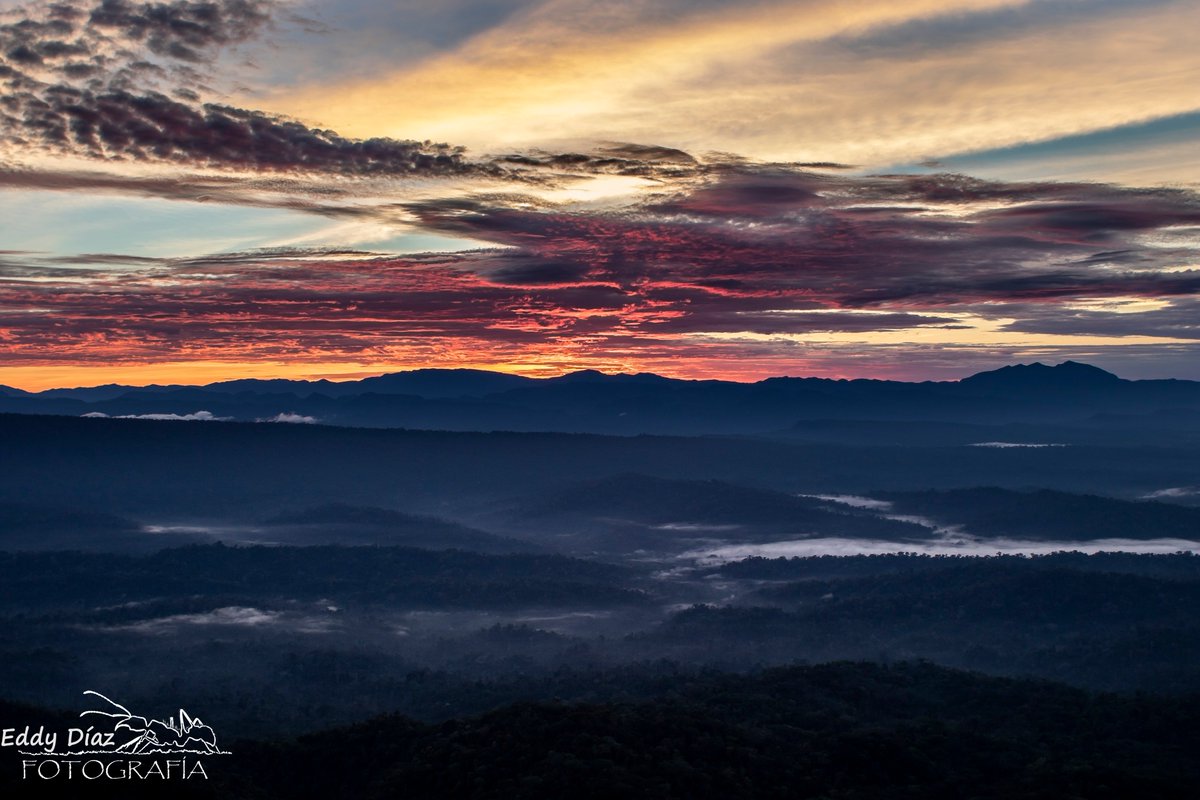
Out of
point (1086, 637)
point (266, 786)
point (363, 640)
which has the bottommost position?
point (363, 640)

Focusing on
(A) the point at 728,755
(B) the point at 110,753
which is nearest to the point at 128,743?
(B) the point at 110,753

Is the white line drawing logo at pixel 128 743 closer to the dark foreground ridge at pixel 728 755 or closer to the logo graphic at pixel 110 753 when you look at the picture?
the logo graphic at pixel 110 753

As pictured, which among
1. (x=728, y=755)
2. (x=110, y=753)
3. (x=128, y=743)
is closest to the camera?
(x=110, y=753)

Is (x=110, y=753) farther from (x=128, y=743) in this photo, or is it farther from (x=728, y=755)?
(x=728, y=755)

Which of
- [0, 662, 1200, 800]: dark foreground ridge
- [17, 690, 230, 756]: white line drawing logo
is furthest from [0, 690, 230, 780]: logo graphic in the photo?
[0, 662, 1200, 800]: dark foreground ridge

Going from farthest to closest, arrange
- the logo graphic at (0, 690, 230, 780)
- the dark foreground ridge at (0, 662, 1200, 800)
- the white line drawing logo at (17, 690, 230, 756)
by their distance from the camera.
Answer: the dark foreground ridge at (0, 662, 1200, 800)
the white line drawing logo at (17, 690, 230, 756)
the logo graphic at (0, 690, 230, 780)

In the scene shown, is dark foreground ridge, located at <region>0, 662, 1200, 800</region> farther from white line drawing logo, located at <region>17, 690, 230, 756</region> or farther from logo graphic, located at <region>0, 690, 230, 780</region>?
white line drawing logo, located at <region>17, 690, 230, 756</region>

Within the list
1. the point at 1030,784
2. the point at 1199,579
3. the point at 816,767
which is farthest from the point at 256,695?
the point at 1199,579

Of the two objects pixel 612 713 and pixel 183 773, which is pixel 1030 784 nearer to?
pixel 612 713

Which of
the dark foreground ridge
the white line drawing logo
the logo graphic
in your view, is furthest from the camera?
the dark foreground ridge

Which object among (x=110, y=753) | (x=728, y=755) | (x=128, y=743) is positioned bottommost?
(x=728, y=755)

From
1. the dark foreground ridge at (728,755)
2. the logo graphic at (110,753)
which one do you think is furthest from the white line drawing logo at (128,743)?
the dark foreground ridge at (728,755)
